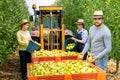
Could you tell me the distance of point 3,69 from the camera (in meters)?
12.9

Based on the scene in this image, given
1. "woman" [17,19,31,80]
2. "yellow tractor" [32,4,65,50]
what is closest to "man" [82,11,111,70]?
"woman" [17,19,31,80]

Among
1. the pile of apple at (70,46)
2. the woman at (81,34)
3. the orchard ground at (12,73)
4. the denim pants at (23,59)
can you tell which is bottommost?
the orchard ground at (12,73)

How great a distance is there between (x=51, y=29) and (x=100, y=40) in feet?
18.4

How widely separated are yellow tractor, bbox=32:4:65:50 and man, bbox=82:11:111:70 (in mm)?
5094

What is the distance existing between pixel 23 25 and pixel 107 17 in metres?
2.59

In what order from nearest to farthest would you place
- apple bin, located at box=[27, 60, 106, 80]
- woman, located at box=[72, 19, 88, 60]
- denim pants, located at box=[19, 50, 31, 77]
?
apple bin, located at box=[27, 60, 106, 80] → woman, located at box=[72, 19, 88, 60] → denim pants, located at box=[19, 50, 31, 77]

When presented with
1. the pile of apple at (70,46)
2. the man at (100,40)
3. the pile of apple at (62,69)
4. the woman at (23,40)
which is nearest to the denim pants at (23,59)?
the woman at (23,40)

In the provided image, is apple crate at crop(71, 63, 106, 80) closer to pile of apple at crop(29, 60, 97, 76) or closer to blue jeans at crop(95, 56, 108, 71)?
pile of apple at crop(29, 60, 97, 76)

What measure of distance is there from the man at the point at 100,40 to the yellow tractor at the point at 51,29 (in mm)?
5094

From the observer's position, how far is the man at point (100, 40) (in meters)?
7.18

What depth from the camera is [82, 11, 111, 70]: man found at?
7.18 metres

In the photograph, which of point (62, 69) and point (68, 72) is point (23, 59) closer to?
point (62, 69)

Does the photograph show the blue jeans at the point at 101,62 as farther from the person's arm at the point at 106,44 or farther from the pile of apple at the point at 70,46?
the pile of apple at the point at 70,46

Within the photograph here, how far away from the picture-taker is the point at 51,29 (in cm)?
1286
